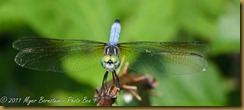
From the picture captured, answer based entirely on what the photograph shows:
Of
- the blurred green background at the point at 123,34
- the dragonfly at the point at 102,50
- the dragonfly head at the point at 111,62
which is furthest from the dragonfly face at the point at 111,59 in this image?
the blurred green background at the point at 123,34

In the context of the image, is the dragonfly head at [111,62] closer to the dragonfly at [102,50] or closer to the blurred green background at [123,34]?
the dragonfly at [102,50]

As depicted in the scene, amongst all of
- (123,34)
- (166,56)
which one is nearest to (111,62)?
(166,56)

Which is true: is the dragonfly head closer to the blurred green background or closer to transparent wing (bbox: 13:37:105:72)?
transparent wing (bbox: 13:37:105:72)

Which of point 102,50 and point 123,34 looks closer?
point 102,50

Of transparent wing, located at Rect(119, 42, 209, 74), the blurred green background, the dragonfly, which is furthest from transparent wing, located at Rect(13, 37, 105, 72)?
the blurred green background

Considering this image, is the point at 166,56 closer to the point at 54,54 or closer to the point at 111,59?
the point at 111,59

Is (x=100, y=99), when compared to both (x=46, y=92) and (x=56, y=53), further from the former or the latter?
(x=46, y=92)
